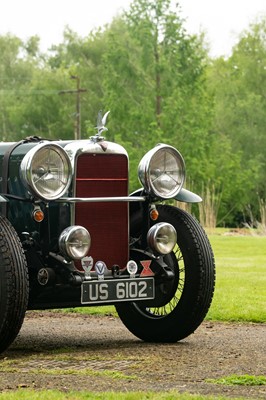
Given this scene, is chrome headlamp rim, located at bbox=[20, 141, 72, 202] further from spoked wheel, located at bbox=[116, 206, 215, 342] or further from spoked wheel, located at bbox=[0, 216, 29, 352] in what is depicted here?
spoked wheel, located at bbox=[116, 206, 215, 342]

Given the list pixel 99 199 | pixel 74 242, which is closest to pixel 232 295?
pixel 99 199

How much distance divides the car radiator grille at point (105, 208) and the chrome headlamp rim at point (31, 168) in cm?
27

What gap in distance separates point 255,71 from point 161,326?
50721 mm

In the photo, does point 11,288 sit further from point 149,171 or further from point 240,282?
point 240,282

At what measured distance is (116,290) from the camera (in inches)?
307

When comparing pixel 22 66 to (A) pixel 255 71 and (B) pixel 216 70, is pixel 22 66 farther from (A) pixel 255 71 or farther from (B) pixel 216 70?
(A) pixel 255 71

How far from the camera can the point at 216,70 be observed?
64188 mm

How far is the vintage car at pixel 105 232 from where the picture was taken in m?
7.69

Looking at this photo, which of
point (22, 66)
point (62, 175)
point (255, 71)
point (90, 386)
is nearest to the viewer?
point (90, 386)

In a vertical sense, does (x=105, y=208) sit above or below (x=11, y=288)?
above

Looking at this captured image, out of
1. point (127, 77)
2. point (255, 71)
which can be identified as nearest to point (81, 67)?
point (255, 71)

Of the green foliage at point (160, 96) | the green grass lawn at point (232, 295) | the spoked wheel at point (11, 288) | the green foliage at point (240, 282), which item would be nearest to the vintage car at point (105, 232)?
the spoked wheel at point (11, 288)

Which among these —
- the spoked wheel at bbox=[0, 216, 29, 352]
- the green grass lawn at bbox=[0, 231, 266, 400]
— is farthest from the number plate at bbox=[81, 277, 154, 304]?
the green grass lawn at bbox=[0, 231, 266, 400]

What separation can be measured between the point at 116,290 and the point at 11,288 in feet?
3.16
